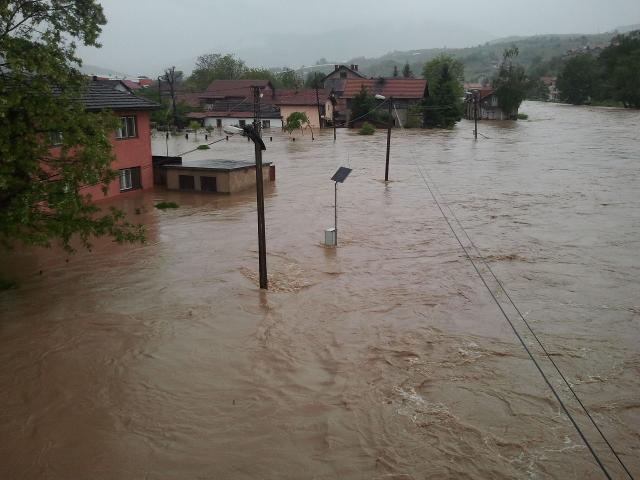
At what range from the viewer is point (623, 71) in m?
85.9

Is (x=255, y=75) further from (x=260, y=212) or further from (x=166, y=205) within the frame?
(x=260, y=212)

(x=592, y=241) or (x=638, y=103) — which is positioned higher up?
(x=638, y=103)

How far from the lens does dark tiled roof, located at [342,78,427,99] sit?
2753 inches

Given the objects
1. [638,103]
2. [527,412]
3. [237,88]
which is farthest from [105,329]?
[638,103]

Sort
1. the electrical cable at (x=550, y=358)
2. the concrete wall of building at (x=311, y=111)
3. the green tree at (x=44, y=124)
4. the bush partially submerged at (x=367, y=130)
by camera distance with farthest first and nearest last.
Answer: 1. the concrete wall of building at (x=311, y=111)
2. the bush partially submerged at (x=367, y=130)
3. the green tree at (x=44, y=124)
4. the electrical cable at (x=550, y=358)

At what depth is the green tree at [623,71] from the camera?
85438 millimetres

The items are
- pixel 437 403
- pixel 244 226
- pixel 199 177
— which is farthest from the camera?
pixel 199 177

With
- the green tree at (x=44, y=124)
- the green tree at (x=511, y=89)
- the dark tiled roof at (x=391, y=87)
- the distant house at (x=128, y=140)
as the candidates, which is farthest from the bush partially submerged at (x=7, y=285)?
the green tree at (x=511, y=89)

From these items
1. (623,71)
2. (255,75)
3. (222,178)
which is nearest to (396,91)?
(623,71)

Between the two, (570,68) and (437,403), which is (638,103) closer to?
(570,68)

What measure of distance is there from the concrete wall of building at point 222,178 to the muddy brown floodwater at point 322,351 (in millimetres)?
4757

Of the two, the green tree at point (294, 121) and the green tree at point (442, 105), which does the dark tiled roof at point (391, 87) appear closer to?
the green tree at point (442, 105)

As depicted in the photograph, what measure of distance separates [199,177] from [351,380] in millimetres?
20808

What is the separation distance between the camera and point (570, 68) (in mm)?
107875
